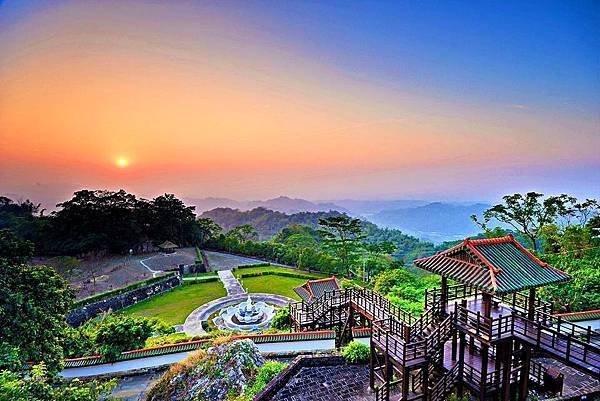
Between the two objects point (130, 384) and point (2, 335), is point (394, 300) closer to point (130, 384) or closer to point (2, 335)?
point (130, 384)

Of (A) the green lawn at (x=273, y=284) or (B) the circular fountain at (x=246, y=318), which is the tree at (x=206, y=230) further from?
(B) the circular fountain at (x=246, y=318)

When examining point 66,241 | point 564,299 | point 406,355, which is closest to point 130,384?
point 406,355

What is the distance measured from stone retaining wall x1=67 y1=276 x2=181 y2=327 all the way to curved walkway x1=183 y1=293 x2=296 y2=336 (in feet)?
20.5

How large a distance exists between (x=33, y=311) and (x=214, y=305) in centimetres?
1632

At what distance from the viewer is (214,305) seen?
86.2 feet

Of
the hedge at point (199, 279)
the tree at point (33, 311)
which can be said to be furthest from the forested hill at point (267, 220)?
the tree at point (33, 311)

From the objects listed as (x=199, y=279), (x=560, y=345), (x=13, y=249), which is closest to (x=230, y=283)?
(x=199, y=279)

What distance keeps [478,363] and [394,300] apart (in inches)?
411

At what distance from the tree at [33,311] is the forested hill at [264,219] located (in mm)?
91452

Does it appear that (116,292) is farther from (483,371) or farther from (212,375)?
(483,371)

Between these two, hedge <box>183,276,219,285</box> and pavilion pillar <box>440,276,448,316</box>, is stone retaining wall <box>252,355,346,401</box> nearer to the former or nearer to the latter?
pavilion pillar <box>440,276,448,316</box>

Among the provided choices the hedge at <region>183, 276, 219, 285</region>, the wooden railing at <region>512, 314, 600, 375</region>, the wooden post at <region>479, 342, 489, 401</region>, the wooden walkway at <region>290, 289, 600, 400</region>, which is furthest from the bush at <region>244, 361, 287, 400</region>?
the hedge at <region>183, 276, 219, 285</region>

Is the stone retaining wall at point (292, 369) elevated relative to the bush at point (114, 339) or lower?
elevated

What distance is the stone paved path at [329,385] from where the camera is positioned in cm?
1013
